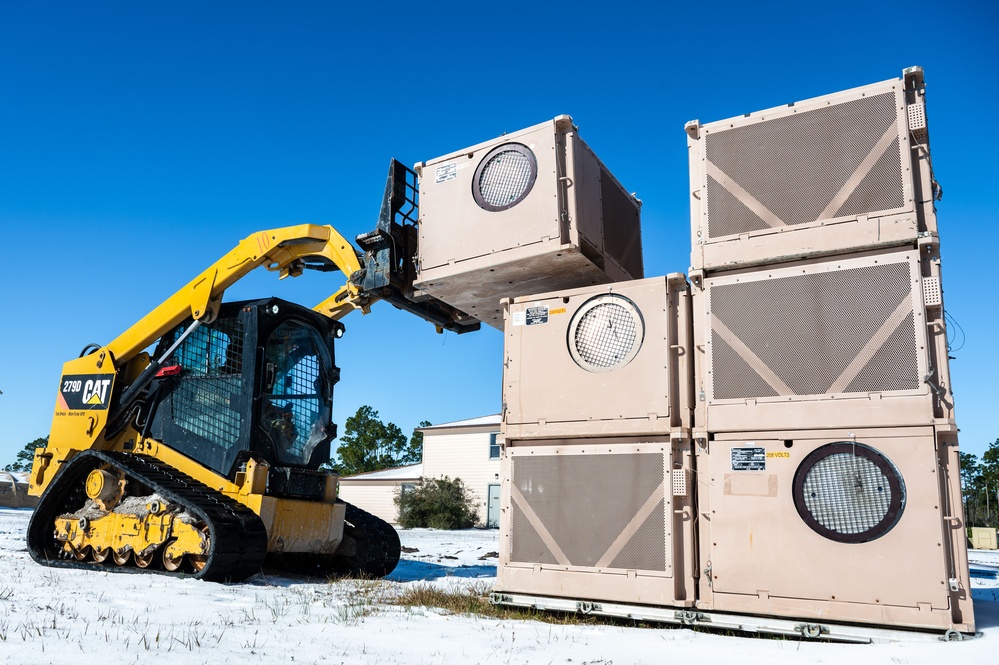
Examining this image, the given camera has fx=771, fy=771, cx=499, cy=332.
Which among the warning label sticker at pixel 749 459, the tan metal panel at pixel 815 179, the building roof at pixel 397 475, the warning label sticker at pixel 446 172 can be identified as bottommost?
the warning label sticker at pixel 749 459

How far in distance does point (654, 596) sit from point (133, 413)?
7694mm

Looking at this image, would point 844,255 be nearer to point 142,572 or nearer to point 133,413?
point 142,572

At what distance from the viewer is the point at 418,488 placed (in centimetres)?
3459

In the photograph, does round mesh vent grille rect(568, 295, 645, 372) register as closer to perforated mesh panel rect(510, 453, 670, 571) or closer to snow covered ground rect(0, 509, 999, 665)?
perforated mesh panel rect(510, 453, 670, 571)

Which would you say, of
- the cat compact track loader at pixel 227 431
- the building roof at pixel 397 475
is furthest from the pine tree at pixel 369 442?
the cat compact track loader at pixel 227 431

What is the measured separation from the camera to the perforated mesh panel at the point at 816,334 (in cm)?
569

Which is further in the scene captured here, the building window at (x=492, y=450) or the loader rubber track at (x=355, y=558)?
the building window at (x=492, y=450)

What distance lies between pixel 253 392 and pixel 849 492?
657 cm

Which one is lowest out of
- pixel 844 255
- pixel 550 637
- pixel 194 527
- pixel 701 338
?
pixel 550 637

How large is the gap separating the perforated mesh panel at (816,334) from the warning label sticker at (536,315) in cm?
161

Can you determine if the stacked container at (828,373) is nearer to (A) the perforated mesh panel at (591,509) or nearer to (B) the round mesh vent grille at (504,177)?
(A) the perforated mesh panel at (591,509)

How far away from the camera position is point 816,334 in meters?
5.96

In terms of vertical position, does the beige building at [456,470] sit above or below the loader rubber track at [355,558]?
above

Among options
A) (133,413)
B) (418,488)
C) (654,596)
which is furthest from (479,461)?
(654,596)
